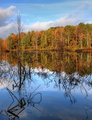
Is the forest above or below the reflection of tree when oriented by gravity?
above

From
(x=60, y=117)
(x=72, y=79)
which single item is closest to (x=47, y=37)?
(x=72, y=79)

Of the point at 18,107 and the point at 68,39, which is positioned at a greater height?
the point at 68,39

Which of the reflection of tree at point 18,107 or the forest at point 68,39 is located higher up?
the forest at point 68,39

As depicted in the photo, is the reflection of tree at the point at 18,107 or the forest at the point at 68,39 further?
the forest at the point at 68,39

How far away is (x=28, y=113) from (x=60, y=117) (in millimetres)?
1065

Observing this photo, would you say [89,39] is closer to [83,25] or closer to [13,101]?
[83,25]

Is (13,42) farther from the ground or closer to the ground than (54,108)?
farther from the ground

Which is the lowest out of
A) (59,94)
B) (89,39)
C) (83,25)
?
(59,94)

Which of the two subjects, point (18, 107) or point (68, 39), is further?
point (68, 39)

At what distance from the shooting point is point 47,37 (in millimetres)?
71688

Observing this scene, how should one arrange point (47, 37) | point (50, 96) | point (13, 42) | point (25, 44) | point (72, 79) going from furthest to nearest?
1. point (13, 42)
2. point (25, 44)
3. point (47, 37)
4. point (72, 79)
5. point (50, 96)

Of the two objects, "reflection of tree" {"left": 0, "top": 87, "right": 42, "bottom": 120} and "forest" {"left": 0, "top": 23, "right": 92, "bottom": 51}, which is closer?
"reflection of tree" {"left": 0, "top": 87, "right": 42, "bottom": 120}

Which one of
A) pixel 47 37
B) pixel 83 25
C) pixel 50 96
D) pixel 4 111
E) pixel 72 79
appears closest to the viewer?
pixel 4 111

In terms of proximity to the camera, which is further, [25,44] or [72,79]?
[25,44]
